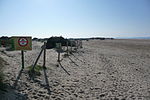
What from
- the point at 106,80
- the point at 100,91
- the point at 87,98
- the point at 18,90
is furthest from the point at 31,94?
the point at 106,80

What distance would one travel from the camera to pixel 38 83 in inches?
243

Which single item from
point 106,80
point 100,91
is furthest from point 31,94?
point 106,80

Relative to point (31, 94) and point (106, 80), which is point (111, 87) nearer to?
point (106, 80)

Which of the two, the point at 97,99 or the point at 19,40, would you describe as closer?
the point at 97,99

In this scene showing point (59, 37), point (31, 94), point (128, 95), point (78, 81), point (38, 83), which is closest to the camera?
point (31, 94)

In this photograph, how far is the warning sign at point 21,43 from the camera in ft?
24.4

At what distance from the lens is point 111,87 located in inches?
260

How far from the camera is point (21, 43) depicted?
7.55 metres

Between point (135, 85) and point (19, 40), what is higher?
point (19, 40)

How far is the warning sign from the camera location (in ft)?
24.4

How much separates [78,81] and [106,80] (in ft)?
5.13

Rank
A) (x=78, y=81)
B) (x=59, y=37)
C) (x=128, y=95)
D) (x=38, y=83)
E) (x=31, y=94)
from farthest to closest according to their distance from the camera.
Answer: (x=59, y=37)
(x=78, y=81)
(x=38, y=83)
(x=128, y=95)
(x=31, y=94)

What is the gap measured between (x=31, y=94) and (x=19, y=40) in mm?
3476

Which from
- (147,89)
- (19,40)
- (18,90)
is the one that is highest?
(19,40)
